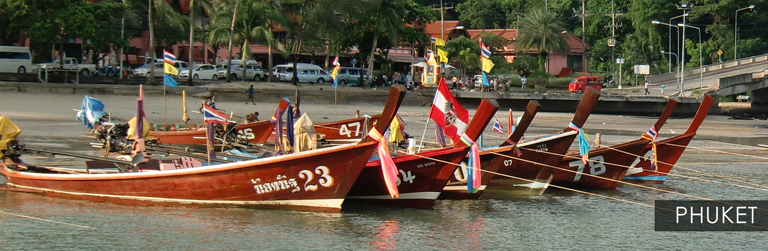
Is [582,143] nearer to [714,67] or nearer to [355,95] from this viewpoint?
[355,95]

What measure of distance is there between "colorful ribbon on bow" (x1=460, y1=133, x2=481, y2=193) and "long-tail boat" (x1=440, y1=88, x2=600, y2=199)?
5.45ft

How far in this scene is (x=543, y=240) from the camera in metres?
16.0

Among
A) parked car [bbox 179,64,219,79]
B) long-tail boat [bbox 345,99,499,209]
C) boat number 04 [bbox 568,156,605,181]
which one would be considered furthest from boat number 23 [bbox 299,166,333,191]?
parked car [bbox 179,64,219,79]

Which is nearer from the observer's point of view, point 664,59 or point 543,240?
point 543,240

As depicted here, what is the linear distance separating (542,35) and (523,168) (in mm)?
53332

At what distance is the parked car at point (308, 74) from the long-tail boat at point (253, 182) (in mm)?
37134

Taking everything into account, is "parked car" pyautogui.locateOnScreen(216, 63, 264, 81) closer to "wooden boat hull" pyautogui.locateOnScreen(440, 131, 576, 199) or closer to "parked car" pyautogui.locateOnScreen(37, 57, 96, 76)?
"parked car" pyautogui.locateOnScreen(37, 57, 96, 76)

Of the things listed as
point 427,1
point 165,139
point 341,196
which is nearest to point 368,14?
point 165,139

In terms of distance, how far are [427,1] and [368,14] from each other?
166ft

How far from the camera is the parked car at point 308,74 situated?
54269 millimetres

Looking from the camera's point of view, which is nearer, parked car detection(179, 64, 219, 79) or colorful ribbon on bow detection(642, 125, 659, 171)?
colorful ribbon on bow detection(642, 125, 659, 171)

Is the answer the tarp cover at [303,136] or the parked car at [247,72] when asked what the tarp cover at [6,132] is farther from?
the parked car at [247,72]

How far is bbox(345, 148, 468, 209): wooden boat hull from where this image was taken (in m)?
17.0

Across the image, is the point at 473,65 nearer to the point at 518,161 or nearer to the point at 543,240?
the point at 518,161
